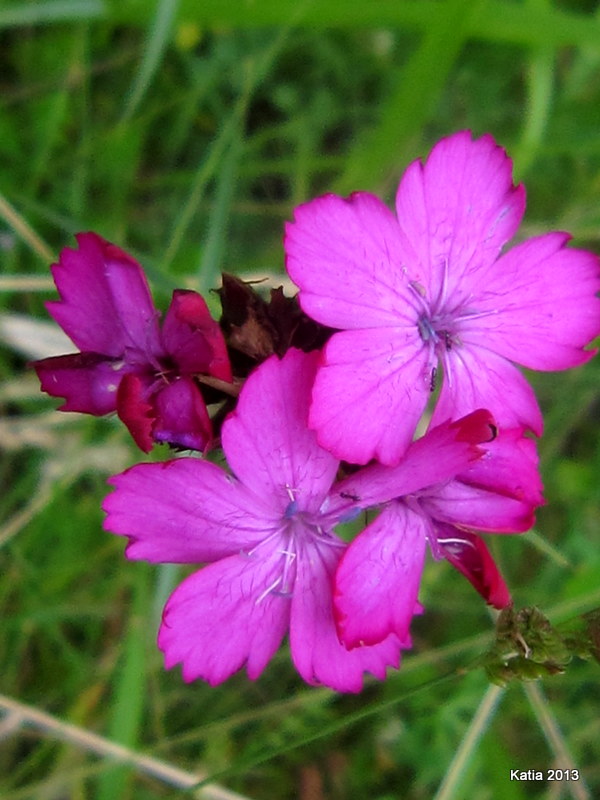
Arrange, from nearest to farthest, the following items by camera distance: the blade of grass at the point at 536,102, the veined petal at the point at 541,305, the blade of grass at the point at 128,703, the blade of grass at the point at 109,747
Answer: the veined petal at the point at 541,305, the blade of grass at the point at 109,747, the blade of grass at the point at 128,703, the blade of grass at the point at 536,102

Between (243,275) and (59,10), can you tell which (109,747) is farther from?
(59,10)

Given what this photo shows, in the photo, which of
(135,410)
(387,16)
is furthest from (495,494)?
(387,16)

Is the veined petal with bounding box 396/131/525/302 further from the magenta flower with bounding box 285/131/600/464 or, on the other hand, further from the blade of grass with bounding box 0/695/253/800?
the blade of grass with bounding box 0/695/253/800

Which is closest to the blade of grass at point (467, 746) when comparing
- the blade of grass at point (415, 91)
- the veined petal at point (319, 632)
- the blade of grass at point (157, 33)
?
the veined petal at point (319, 632)

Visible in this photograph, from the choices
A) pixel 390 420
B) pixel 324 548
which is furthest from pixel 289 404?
pixel 324 548

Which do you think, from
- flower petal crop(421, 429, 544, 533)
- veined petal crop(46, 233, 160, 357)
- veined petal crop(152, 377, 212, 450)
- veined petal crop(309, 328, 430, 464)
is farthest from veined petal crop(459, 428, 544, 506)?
veined petal crop(46, 233, 160, 357)

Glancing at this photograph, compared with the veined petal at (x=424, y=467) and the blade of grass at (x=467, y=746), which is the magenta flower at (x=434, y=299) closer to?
the veined petal at (x=424, y=467)
